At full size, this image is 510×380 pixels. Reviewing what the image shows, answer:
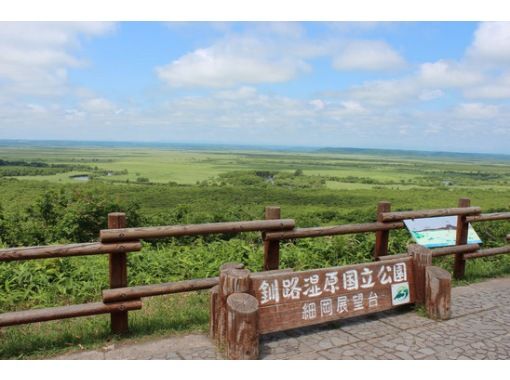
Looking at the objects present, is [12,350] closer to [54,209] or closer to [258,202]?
[54,209]

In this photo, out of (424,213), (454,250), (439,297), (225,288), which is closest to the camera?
(225,288)

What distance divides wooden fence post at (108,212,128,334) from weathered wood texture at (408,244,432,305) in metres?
2.62

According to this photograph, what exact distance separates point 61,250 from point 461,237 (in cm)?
Result: 448

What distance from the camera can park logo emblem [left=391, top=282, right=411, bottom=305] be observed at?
404 cm

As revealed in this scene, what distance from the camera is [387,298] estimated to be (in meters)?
4.00

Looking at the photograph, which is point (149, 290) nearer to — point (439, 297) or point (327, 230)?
point (327, 230)

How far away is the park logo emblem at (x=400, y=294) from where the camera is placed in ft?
13.3

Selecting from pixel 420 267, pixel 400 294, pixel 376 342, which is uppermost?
pixel 420 267

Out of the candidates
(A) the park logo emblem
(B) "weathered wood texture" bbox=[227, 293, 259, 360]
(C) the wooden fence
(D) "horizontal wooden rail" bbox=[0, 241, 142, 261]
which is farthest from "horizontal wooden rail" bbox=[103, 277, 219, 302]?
(A) the park logo emblem

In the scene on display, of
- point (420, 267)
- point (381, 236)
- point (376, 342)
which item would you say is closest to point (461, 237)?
point (381, 236)

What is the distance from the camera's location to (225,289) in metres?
3.33

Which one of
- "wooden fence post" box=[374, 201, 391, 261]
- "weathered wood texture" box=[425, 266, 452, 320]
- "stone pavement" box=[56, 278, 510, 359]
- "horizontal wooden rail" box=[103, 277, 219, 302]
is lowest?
"stone pavement" box=[56, 278, 510, 359]

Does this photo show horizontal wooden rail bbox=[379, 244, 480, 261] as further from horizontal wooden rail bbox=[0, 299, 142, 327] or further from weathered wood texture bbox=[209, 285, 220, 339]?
horizontal wooden rail bbox=[0, 299, 142, 327]

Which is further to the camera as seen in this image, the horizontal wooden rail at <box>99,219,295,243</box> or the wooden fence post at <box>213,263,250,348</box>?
the horizontal wooden rail at <box>99,219,295,243</box>
